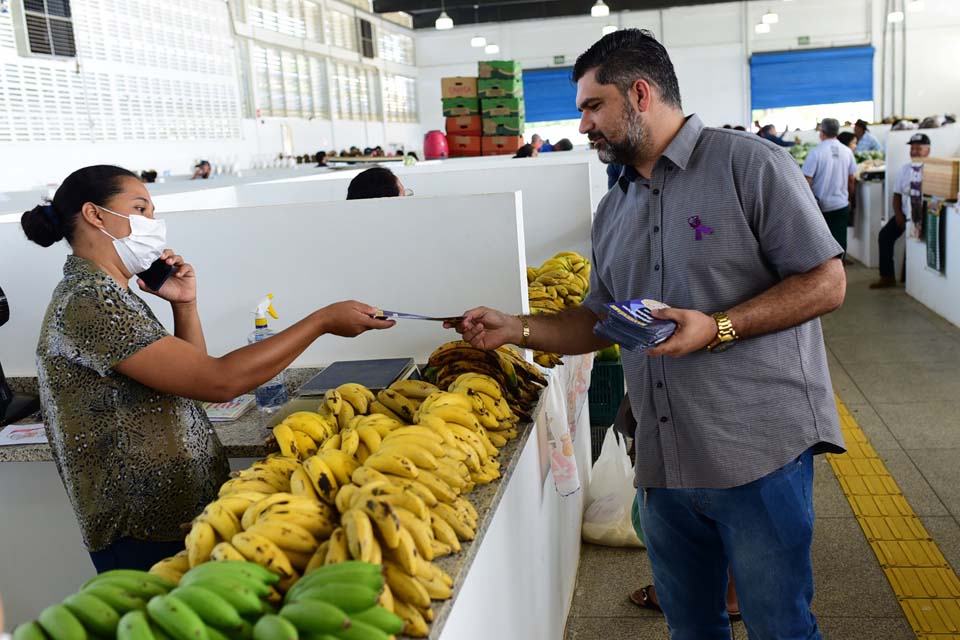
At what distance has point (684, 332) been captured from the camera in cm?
194

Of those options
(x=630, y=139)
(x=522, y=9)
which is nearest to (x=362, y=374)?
(x=630, y=139)

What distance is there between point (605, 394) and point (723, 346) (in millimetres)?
2521

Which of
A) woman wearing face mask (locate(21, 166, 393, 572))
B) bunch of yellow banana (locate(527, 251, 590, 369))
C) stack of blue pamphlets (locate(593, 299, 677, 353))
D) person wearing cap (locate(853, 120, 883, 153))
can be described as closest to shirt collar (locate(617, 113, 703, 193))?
stack of blue pamphlets (locate(593, 299, 677, 353))

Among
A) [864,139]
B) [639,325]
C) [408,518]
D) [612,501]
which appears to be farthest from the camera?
[864,139]

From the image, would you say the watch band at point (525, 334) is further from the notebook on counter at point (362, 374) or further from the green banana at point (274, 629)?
the green banana at point (274, 629)

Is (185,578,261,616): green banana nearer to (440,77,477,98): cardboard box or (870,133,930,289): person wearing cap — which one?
(440,77,477,98): cardboard box

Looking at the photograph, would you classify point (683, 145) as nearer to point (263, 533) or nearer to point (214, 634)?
point (263, 533)

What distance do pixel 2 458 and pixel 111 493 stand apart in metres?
0.92

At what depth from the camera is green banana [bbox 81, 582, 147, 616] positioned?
1.32 metres

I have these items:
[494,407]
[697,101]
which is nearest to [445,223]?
[494,407]

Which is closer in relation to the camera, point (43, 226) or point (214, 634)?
point (214, 634)

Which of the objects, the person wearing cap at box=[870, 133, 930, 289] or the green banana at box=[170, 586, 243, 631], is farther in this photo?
the person wearing cap at box=[870, 133, 930, 289]

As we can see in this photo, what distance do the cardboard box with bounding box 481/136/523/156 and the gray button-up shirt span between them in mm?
6391

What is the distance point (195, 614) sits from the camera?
1.22m
